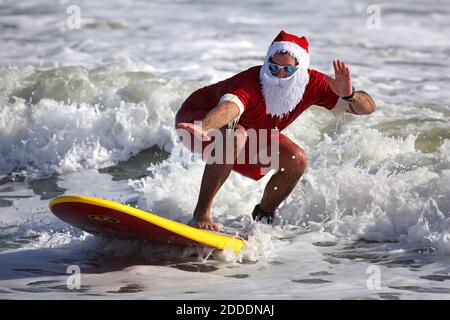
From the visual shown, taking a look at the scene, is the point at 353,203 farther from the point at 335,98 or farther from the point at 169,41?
the point at 169,41

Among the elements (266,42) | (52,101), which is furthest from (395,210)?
(266,42)

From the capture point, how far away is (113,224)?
18.4ft

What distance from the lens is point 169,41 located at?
13.8 m

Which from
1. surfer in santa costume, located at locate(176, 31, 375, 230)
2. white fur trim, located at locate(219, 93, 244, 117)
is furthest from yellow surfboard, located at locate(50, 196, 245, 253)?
white fur trim, located at locate(219, 93, 244, 117)

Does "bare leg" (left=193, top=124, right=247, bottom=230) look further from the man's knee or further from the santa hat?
the santa hat

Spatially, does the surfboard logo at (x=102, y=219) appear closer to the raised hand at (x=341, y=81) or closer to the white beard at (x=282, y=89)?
the white beard at (x=282, y=89)

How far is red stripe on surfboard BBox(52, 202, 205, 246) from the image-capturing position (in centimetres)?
539

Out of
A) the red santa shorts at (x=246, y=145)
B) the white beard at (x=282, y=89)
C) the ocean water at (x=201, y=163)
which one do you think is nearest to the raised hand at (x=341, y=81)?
the white beard at (x=282, y=89)

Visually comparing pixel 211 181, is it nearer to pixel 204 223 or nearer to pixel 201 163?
pixel 204 223

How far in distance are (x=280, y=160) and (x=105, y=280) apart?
1508mm

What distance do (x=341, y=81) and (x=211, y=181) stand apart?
102 centimetres

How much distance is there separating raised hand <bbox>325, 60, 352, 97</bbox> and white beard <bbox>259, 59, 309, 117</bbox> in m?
0.19

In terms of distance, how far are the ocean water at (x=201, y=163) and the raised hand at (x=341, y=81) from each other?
1.07 m

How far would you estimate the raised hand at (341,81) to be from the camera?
5.72 metres
